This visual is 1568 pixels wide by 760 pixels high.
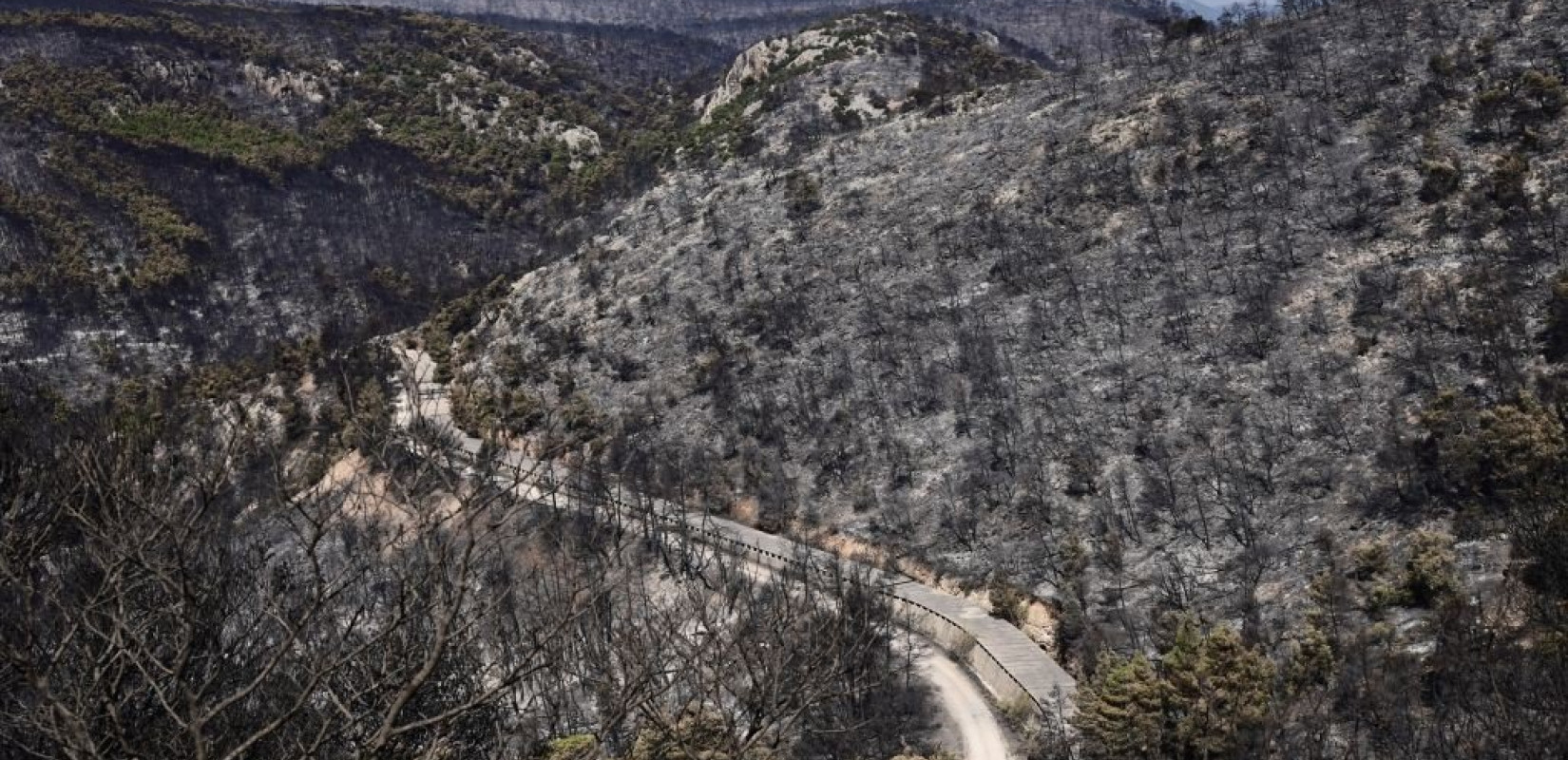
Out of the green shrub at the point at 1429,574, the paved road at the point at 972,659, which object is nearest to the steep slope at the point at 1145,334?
the green shrub at the point at 1429,574

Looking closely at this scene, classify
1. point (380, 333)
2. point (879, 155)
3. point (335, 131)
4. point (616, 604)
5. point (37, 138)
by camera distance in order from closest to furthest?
point (616, 604)
point (879, 155)
point (380, 333)
point (37, 138)
point (335, 131)

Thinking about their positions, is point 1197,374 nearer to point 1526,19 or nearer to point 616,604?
point 616,604

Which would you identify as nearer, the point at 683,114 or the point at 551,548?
the point at 551,548

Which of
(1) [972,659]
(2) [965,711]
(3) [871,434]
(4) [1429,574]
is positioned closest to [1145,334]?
(3) [871,434]

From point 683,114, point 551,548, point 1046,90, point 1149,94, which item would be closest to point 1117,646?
point 551,548

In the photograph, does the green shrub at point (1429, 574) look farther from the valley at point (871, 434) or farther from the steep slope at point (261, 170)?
the steep slope at point (261, 170)

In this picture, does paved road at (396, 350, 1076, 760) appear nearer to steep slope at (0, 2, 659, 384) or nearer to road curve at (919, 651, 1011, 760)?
road curve at (919, 651, 1011, 760)
